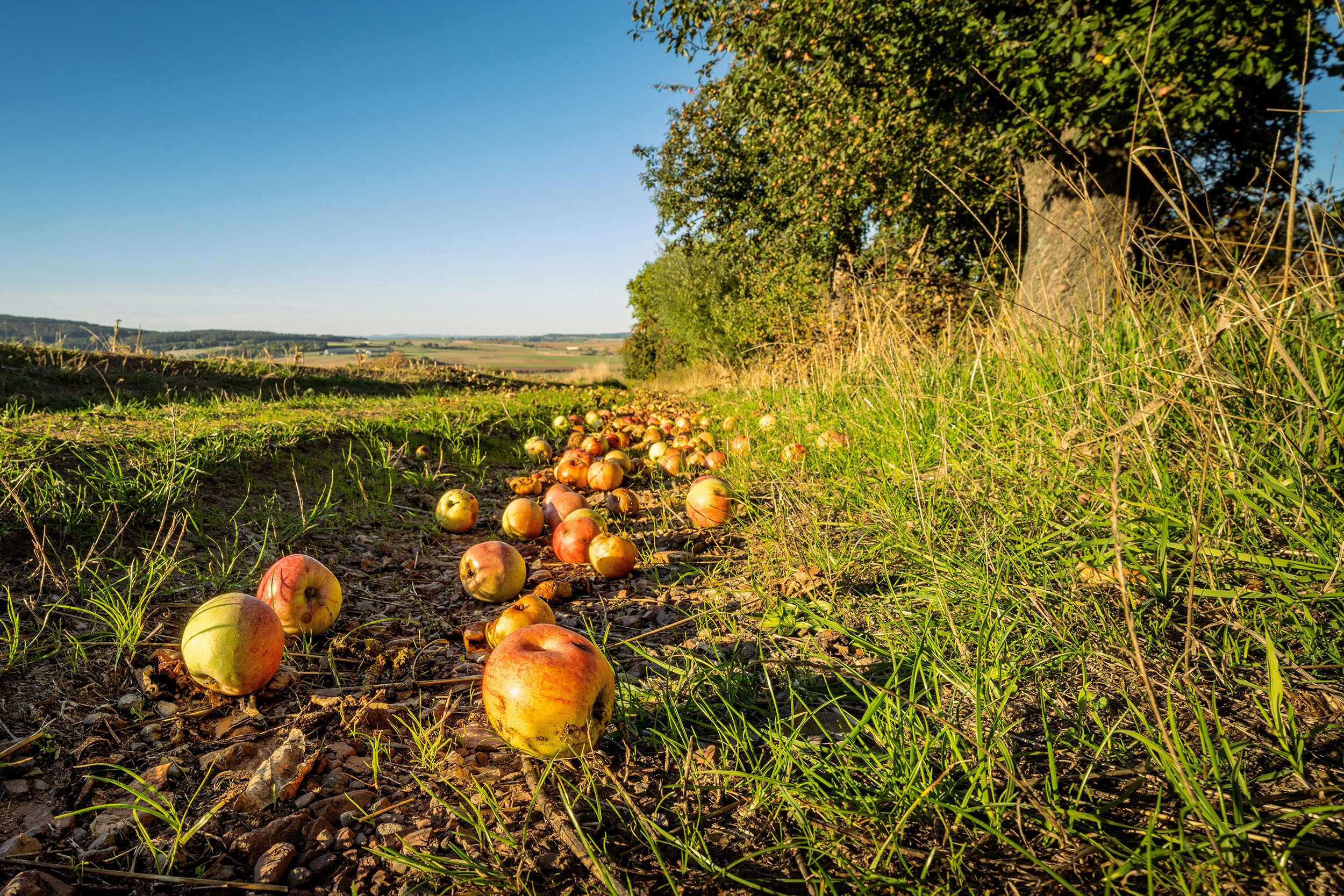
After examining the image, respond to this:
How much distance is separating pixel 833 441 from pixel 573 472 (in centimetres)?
201

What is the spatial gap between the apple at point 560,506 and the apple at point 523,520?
7 centimetres

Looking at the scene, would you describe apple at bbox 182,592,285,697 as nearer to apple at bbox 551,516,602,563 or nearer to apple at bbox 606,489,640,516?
apple at bbox 551,516,602,563

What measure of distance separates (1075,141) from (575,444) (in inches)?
271

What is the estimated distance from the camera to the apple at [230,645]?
165cm

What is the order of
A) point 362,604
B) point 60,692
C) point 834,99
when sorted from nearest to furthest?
point 60,692, point 362,604, point 834,99

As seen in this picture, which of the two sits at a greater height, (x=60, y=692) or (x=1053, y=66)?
(x=1053, y=66)

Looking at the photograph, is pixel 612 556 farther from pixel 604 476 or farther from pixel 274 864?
pixel 274 864

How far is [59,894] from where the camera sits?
1.11 m

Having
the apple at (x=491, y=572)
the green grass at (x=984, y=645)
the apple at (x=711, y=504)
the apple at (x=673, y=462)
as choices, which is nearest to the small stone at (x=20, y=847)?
the green grass at (x=984, y=645)

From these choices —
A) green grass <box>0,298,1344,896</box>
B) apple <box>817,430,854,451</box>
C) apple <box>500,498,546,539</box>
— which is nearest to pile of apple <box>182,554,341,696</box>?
green grass <box>0,298,1344,896</box>

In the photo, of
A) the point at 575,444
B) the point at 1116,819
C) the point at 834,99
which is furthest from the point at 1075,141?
the point at 1116,819

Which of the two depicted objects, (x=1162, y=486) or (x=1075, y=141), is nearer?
(x=1162, y=486)

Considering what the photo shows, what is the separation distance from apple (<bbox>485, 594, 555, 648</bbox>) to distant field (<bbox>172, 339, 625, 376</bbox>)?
669 inches

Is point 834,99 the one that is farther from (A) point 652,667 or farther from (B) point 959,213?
(A) point 652,667
